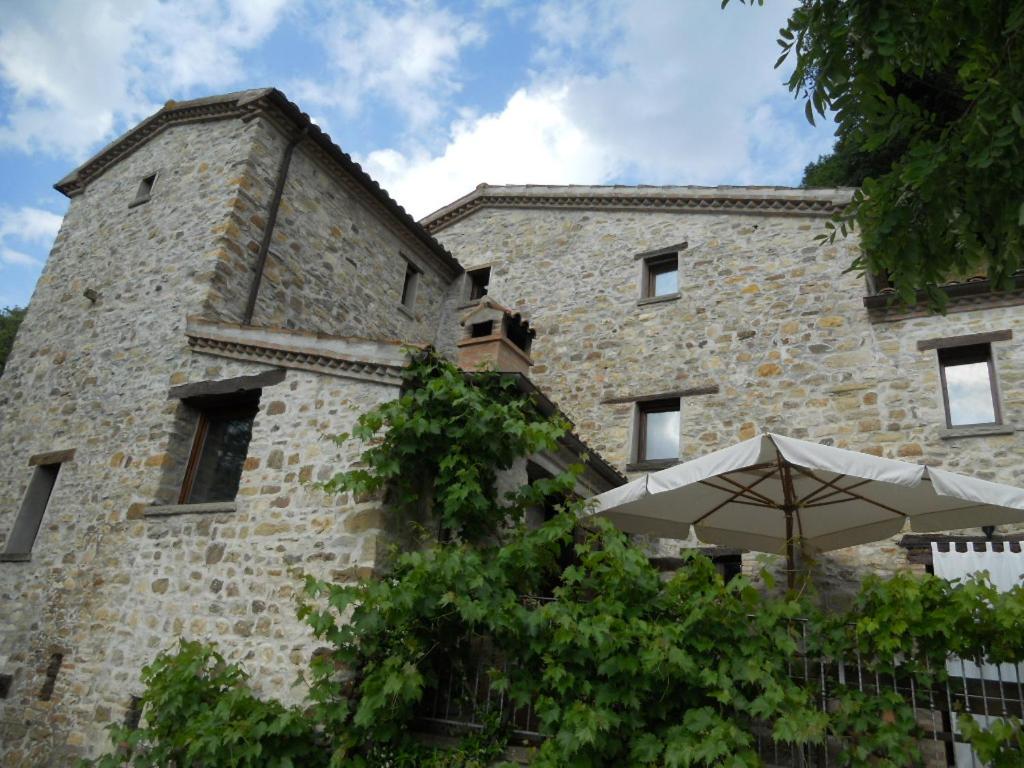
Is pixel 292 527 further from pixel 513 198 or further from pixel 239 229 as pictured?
pixel 513 198

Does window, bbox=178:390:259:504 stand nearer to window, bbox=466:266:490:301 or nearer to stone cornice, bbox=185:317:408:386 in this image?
stone cornice, bbox=185:317:408:386

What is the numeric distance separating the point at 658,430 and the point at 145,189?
26.6 feet

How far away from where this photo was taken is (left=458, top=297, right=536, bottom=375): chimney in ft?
27.3

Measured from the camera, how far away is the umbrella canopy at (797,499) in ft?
17.3

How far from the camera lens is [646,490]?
5836 mm

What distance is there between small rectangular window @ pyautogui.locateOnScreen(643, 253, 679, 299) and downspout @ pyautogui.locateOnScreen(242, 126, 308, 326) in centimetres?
561

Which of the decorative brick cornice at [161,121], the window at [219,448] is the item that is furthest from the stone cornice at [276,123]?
the window at [219,448]

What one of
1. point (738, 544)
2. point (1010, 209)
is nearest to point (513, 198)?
point (738, 544)

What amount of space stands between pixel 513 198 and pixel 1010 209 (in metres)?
10.5

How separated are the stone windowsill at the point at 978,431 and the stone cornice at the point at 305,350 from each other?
6.46 metres

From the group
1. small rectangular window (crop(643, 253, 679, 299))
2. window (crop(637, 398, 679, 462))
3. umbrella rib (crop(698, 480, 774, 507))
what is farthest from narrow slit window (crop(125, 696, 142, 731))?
small rectangular window (crop(643, 253, 679, 299))

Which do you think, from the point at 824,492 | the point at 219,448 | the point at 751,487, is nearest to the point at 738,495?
the point at 751,487

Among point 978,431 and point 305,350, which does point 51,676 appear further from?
point 978,431

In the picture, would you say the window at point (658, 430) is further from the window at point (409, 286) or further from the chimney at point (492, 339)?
the window at point (409, 286)
